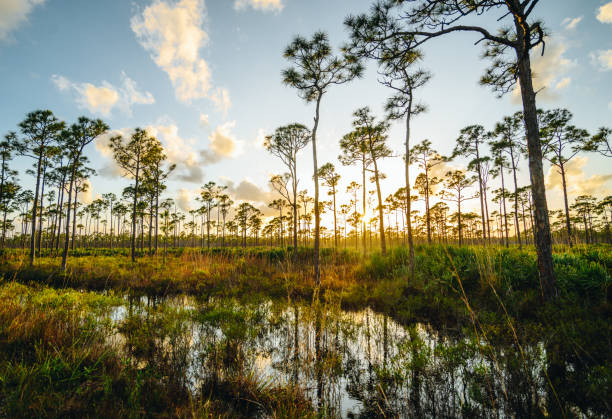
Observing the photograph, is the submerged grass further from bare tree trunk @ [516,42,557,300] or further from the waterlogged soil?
bare tree trunk @ [516,42,557,300]

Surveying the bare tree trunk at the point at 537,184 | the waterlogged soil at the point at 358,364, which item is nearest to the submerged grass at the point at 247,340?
the waterlogged soil at the point at 358,364

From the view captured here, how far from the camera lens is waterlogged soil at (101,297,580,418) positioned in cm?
275

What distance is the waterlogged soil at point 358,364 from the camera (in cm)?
275

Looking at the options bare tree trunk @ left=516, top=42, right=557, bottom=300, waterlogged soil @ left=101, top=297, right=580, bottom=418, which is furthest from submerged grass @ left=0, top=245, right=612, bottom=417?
bare tree trunk @ left=516, top=42, right=557, bottom=300

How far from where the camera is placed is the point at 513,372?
3158mm

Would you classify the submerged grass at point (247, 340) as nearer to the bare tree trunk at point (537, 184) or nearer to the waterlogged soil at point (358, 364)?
the waterlogged soil at point (358, 364)

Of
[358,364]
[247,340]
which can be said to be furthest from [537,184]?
[247,340]

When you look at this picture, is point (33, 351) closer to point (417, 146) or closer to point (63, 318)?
point (63, 318)

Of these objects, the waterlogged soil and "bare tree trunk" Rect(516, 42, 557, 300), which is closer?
the waterlogged soil

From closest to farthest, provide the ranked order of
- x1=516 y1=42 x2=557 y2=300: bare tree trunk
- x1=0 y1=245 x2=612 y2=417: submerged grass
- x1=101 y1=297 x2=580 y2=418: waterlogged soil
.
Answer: x1=0 y1=245 x2=612 y2=417: submerged grass → x1=101 y1=297 x2=580 y2=418: waterlogged soil → x1=516 y1=42 x2=557 y2=300: bare tree trunk

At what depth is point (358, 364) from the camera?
3.78m

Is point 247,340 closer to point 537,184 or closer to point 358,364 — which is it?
point 358,364

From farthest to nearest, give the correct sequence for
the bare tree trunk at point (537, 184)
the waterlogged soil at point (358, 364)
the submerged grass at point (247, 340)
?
the bare tree trunk at point (537, 184) → the waterlogged soil at point (358, 364) → the submerged grass at point (247, 340)

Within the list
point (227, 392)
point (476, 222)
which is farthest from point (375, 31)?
point (476, 222)
